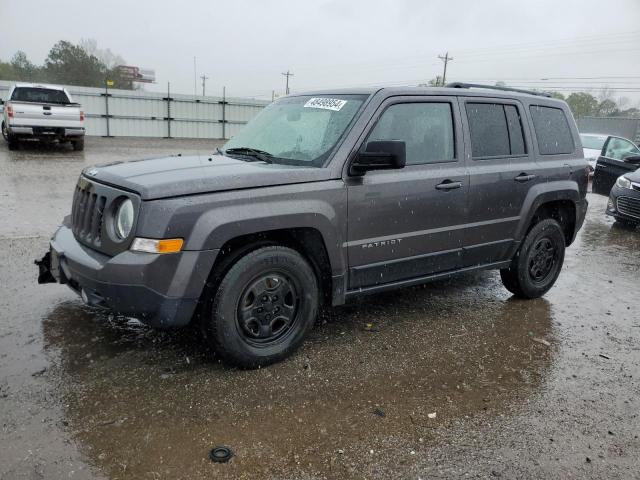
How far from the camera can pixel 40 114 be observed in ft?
48.2

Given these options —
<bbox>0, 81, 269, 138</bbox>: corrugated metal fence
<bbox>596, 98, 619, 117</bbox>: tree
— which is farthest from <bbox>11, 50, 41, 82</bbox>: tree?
<bbox>596, 98, 619, 117</bbox>: tree

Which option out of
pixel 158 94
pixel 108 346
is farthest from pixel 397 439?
pixel 158 94

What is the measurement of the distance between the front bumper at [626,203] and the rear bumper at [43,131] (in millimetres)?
14411

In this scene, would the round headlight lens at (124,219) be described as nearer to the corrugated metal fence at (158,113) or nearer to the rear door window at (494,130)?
the rear door window at (494,130)

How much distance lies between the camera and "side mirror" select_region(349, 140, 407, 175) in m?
3.41

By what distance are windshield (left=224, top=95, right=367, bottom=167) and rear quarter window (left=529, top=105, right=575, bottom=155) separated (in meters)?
2.04

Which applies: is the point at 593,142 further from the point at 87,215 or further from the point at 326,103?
the point at 87,215

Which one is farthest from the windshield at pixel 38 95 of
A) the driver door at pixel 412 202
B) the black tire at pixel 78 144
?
the driver door at pixel 412 202

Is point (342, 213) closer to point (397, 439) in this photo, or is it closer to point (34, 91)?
point (397, 439)

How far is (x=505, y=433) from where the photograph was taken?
2.87 m

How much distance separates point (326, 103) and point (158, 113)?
23.3m

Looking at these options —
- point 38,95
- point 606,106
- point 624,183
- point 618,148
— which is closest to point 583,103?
point 606,106

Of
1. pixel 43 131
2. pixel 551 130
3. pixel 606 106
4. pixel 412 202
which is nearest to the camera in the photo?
pixel 412 202

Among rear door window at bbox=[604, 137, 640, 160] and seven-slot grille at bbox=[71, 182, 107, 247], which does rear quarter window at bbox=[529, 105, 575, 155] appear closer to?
seven-slot grille at bbox=[71, 182, 107, 247]
